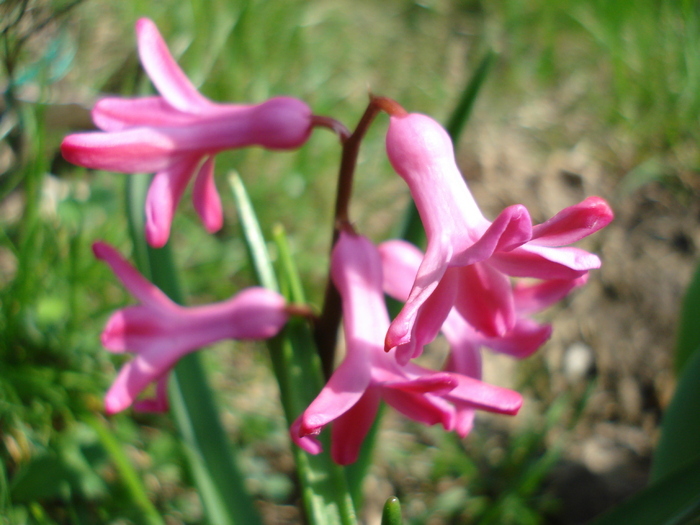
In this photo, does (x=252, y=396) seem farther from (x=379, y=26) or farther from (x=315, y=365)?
(x=379, y=26)

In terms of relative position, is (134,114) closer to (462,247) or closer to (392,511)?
(462,247)

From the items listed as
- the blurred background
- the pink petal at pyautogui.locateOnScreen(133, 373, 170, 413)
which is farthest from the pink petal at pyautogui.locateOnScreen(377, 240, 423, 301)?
the pink petal at pyautogui.locateOnScreen(133, 373, 170, 413)

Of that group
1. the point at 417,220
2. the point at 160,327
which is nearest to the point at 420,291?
the point at 160,327

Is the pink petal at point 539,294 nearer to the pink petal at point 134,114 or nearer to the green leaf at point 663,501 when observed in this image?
the green leaf at point 663,501

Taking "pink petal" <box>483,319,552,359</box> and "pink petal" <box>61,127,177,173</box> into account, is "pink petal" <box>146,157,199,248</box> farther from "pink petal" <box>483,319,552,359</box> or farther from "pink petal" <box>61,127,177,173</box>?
"pink petal" <box>483,319,552,359</box>

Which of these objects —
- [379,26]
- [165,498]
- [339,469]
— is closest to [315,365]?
[339,469]

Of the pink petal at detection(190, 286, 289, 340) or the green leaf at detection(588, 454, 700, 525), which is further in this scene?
the pink petal at detection(190, 286, 289, 340)
